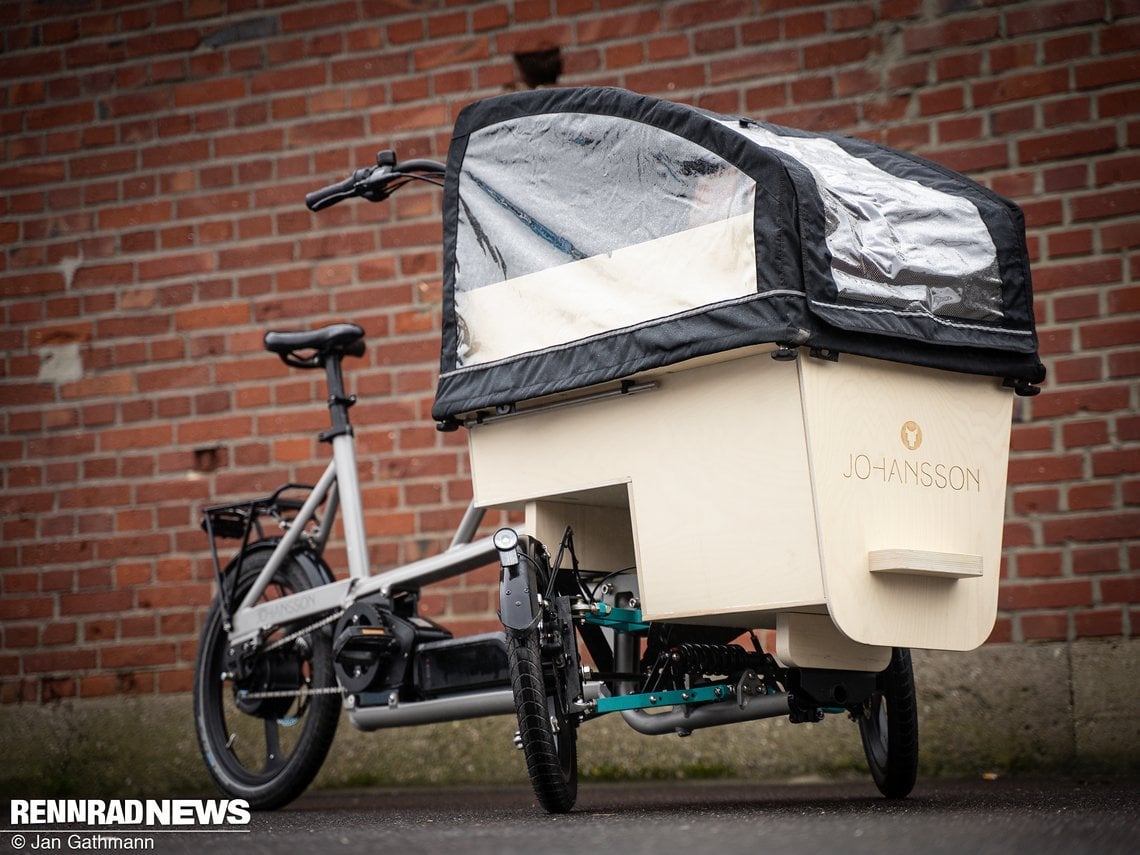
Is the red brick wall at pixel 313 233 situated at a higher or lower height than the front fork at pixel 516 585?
higher

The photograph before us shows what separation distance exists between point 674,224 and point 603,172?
0.24 metres

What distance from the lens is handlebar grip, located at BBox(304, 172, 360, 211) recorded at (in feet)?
13.1

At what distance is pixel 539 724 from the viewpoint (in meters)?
3.00

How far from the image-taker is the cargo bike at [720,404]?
2863 millimetres

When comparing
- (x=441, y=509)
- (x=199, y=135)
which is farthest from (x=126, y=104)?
(x=441, y=509)

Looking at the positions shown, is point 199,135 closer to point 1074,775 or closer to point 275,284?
point 275,284

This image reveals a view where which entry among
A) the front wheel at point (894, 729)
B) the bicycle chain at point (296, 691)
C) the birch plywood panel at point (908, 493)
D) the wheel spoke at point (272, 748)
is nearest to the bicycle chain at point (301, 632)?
the bicycle chain at point (296, 691)

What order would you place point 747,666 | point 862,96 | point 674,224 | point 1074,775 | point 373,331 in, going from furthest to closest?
point 373,331, point 862,96, point 1074,775, point 747,666, point 674,224

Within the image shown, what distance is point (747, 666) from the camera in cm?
324

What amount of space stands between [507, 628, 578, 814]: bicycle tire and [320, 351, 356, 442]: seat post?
51.6 inches

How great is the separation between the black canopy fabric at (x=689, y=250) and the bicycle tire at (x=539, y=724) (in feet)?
1.82

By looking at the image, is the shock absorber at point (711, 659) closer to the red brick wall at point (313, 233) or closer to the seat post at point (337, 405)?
the seat post at point (337, 405)

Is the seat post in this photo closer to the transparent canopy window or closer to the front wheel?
the transparent canopy window

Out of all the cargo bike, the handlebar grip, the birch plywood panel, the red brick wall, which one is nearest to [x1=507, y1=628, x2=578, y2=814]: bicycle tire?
the cargo bike
